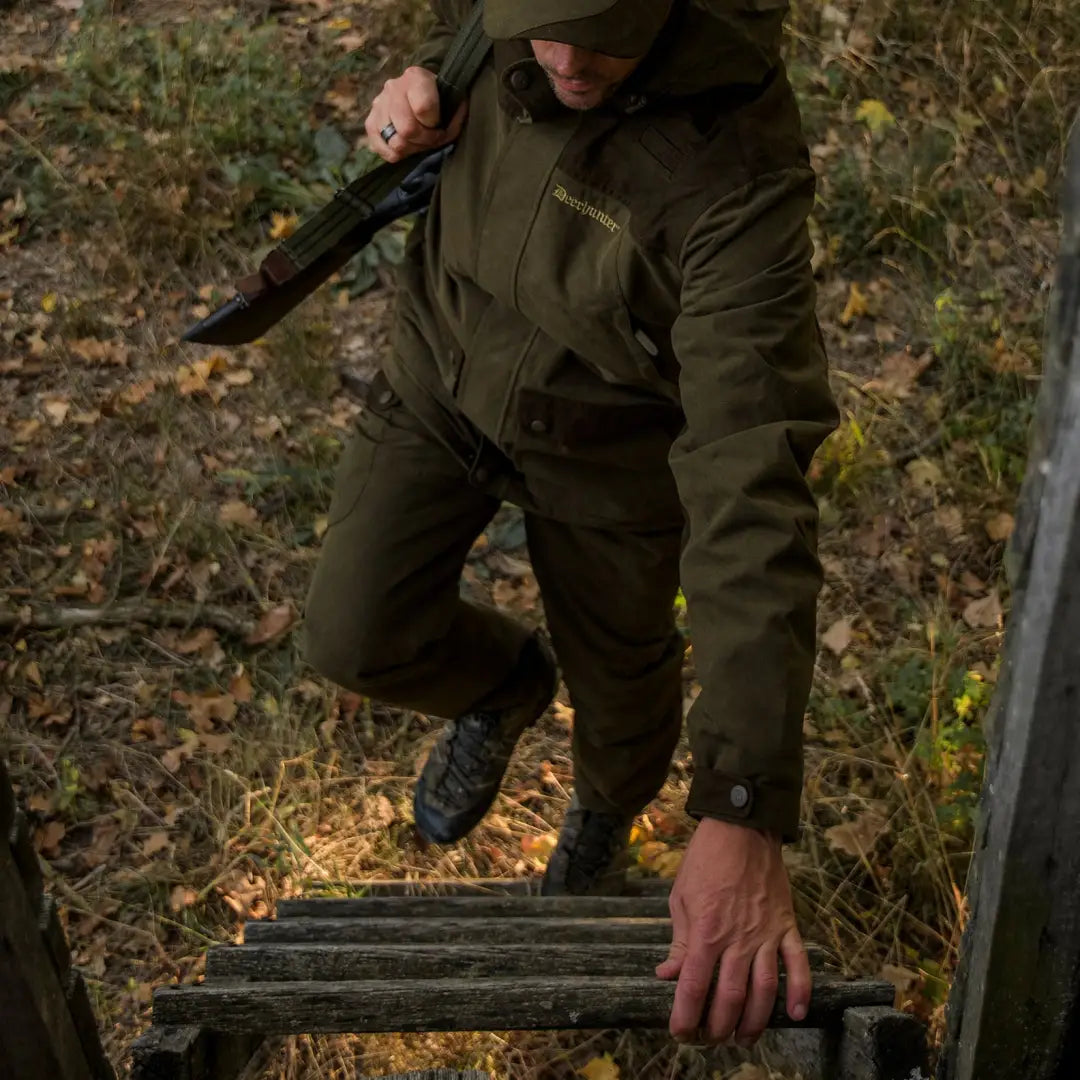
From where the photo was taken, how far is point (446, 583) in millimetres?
3146

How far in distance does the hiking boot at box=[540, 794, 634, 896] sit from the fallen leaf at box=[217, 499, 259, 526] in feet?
6.56

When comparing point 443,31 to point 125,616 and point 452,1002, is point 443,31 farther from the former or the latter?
point 125,616

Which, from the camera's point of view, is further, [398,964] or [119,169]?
[119,169]

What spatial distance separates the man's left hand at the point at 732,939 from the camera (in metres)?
1.77

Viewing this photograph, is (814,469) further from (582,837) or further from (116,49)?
(116,49)

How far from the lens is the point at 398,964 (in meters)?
2.16

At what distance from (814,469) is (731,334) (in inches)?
115

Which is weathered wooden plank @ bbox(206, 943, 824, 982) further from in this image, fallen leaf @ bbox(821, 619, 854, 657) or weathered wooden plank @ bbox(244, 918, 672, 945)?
fallen leaf @ bbox(821, 619, 854, 657)

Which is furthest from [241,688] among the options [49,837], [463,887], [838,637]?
[838,637]

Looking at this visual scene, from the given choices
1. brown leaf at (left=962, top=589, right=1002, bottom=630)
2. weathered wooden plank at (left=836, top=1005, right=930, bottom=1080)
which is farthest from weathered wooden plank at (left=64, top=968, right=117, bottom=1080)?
brown leaf at (left=962, top=589, right=1002, bottom=630)

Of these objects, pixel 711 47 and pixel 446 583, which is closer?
pixel 711 47

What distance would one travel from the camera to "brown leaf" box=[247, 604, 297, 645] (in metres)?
4.64

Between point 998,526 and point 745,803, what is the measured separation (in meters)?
3.11

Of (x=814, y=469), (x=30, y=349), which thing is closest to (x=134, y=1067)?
(x=814, y=469)
